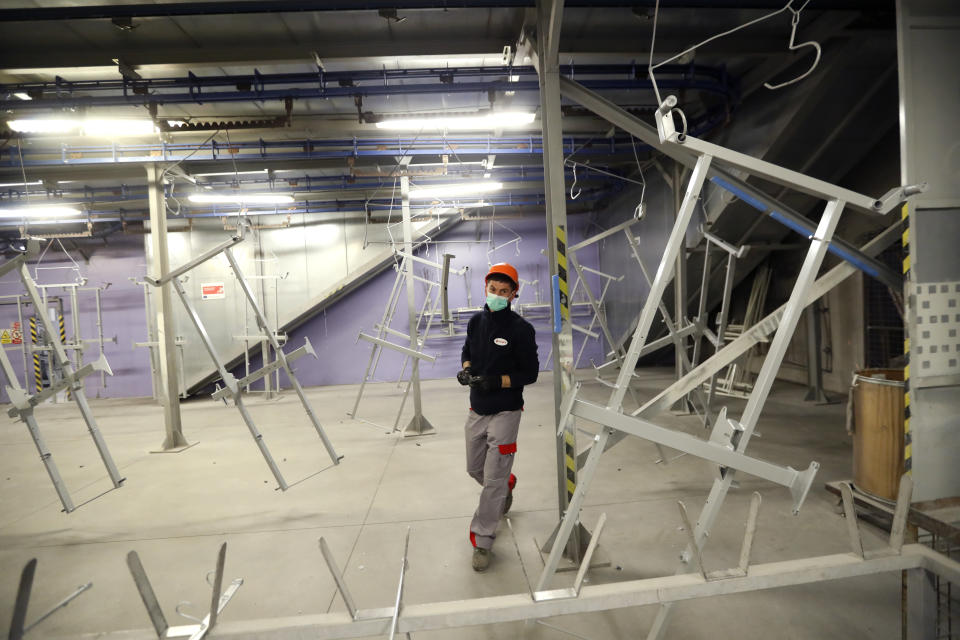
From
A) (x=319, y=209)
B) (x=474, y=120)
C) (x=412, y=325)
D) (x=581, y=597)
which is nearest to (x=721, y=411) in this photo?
(x=581, y=597)

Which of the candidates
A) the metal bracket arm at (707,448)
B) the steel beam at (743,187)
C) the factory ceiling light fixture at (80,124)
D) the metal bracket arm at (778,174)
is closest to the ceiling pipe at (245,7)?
the factory ceiling light fixture at (80,124)

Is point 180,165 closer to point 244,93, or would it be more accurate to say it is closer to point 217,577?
point 244,93

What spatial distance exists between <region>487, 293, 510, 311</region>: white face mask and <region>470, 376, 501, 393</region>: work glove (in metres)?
0.42

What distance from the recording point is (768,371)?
1.68 meters

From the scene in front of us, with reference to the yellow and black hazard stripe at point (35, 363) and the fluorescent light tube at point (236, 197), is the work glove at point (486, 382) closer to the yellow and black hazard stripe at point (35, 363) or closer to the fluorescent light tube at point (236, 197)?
the fluorescent light tube at point (236, 197)

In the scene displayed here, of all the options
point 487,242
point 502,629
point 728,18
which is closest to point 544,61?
point 728,18

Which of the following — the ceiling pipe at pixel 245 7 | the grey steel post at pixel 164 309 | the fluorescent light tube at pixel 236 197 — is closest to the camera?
the ceiling pipe at pixel 245 7

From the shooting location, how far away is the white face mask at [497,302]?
2.77 meters

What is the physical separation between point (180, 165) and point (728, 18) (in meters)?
6.13

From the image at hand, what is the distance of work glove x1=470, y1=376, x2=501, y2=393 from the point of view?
267cm

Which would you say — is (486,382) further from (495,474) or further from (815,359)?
(815,359)

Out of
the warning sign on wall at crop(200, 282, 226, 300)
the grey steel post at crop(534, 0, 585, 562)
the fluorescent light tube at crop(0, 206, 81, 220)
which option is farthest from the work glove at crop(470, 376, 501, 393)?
the warning sign on wall at crop(200, 282, 226, 300)

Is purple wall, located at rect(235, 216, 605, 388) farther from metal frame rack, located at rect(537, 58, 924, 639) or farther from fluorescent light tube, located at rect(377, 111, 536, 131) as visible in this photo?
metal frame rack, located at rect(537, 58, 924, 639)

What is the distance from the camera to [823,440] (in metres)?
4.55
